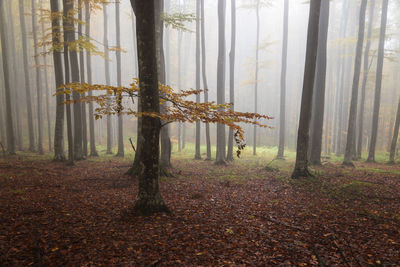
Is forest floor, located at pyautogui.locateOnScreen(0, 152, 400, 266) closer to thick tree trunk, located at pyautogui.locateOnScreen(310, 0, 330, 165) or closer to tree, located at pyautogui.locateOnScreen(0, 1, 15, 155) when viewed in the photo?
thick tree trunk, located at pyautogui.locateOnScreen(310, 0, 330, 165)

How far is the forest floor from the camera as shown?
365 centimetres

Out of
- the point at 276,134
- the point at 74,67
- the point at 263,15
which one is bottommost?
the point at 276,134

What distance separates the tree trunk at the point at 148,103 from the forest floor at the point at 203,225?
0.45 m

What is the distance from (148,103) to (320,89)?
11.3 m

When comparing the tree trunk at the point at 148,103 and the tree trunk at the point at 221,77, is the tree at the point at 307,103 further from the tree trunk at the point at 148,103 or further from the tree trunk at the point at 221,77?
the tree trunk at the point at 148,103

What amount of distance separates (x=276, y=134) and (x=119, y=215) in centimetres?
3440

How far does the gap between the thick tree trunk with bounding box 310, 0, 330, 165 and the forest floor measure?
3.95 meters

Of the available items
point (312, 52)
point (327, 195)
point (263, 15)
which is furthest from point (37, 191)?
point (263, 15)

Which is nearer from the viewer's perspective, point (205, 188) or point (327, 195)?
point (327, 195)

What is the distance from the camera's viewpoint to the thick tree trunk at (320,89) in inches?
476

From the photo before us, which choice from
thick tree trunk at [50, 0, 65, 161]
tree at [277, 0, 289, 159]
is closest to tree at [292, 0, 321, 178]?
tree at [277, 0, 289, 159]

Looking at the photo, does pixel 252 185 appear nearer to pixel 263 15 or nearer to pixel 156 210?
pixel 156 210

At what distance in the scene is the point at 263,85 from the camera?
4059 centimetres

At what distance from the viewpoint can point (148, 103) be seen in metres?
5.00
